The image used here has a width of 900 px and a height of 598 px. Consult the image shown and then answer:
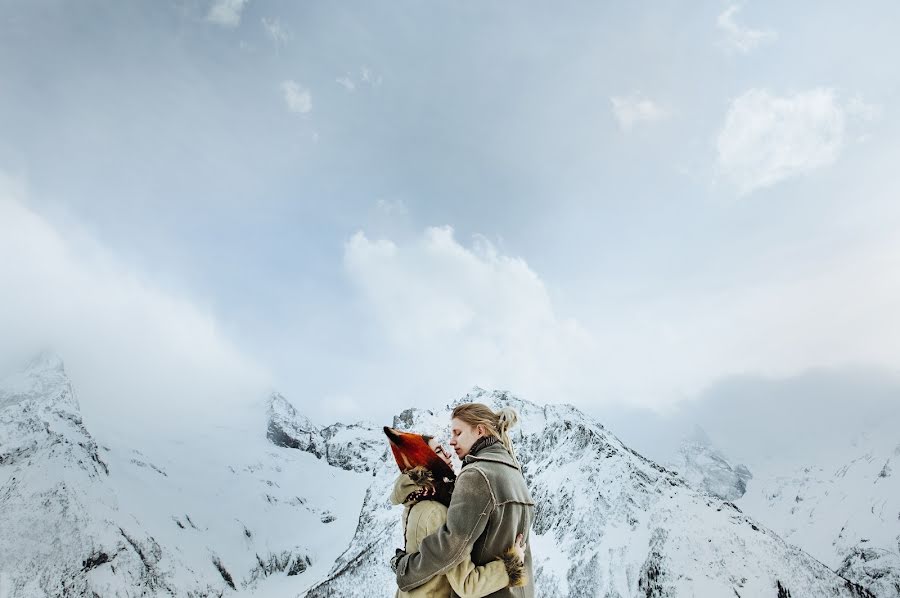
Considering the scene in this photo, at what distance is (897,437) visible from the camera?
622ft

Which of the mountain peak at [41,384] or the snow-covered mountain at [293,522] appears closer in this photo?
the snow-covered mountain at [293,522]

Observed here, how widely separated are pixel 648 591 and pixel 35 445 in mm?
150859

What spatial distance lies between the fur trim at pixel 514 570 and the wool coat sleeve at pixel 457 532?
1.06ft

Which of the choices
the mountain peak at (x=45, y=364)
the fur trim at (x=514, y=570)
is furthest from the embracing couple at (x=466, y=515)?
the mountain peak at (x=45, y=364)

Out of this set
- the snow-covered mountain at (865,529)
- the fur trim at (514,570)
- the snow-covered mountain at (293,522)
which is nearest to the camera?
the fur trim at (514,570)

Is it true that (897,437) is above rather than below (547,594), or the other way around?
above

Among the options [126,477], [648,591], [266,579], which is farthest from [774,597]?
[126,477]

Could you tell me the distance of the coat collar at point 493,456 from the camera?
11.4ft

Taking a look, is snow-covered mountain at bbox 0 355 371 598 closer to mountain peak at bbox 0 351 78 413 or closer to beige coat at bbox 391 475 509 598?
mountain peak at bbox 0 351 78 413

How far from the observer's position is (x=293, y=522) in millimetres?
174625

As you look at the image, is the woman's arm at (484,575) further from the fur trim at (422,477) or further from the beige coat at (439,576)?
the fur trim at (422,477)

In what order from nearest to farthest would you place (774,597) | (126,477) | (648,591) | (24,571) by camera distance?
(774,597) < (648,591) < (24,571) < (126,477)

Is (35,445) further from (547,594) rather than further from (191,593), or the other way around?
(547,594)

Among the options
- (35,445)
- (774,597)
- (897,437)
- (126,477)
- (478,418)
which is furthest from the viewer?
(897,437)
